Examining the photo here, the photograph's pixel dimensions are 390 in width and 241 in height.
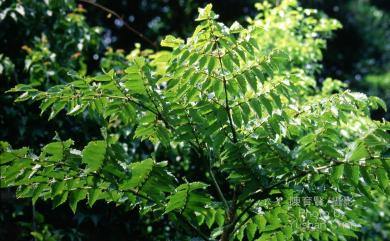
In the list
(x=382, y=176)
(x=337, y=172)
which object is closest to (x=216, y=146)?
(x=337, y=172)

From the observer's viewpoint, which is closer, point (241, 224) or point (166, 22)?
point (241, 224)

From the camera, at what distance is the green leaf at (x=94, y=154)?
1.86 meters

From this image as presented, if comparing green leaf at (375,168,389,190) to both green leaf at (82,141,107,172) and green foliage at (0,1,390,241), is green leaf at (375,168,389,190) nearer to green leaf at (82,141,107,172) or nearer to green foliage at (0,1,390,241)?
green foliage at (0,1,390,241)

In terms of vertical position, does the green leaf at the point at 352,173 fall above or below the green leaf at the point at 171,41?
below

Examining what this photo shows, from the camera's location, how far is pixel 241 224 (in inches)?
91.8

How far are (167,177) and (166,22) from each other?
32.4 feet

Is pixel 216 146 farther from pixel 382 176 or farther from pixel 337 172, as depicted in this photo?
pixel 382 176

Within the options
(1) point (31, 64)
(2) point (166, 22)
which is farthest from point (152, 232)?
(2) point (166, 22)

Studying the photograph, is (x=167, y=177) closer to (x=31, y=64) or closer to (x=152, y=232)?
(x=152, y=232)

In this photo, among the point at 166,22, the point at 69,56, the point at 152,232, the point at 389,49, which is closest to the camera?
the point at 152,232

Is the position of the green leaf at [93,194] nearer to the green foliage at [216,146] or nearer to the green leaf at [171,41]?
the green foliage at [216,146]

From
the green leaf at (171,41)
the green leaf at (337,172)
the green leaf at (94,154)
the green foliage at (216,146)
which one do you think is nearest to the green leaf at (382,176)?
the green foliage at (216,146)

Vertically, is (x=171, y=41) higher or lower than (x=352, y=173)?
higher

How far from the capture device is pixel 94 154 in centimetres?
189
